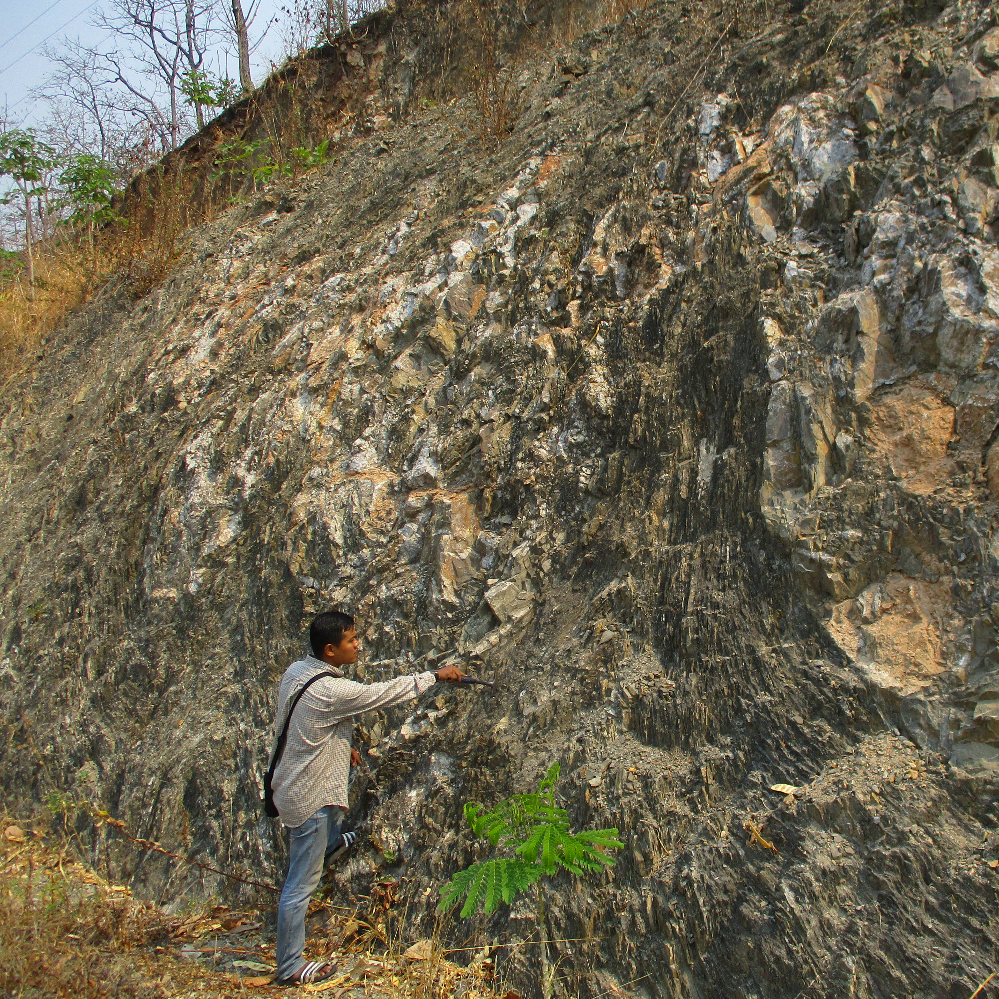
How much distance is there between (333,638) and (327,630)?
0.05 metres

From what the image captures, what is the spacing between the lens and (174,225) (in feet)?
31.4

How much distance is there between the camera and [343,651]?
3.49m

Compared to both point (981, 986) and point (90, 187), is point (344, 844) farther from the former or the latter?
point (90, 187)

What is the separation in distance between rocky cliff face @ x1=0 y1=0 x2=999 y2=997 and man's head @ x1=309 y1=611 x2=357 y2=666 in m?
0.68

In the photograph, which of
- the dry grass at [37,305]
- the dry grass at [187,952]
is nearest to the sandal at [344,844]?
the dry grass at [187,952]

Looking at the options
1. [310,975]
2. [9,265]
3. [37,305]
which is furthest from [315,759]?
[9,265]

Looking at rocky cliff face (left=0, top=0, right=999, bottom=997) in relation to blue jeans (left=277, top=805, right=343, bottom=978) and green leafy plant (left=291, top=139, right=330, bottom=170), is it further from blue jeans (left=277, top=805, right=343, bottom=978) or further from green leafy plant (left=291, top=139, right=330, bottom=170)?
green leafy plant (left=291, top=139, right=330, bottom=170)

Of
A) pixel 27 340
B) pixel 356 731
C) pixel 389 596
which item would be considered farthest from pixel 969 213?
pixel 27 340

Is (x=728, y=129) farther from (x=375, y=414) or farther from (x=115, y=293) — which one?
(x=115, y=293)

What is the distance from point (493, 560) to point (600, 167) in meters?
3.16

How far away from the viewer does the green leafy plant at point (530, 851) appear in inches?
107

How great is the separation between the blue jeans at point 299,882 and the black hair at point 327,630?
2.32 ft

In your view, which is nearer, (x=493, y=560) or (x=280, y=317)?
(x=493, y=560)

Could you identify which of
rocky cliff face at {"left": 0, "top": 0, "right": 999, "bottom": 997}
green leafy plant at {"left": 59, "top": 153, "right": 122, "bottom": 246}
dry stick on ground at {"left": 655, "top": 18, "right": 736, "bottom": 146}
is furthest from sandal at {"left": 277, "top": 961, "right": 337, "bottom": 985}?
green leafy plant at {"left": 59, "top": 153, "right": 122, "bottom": 246}
